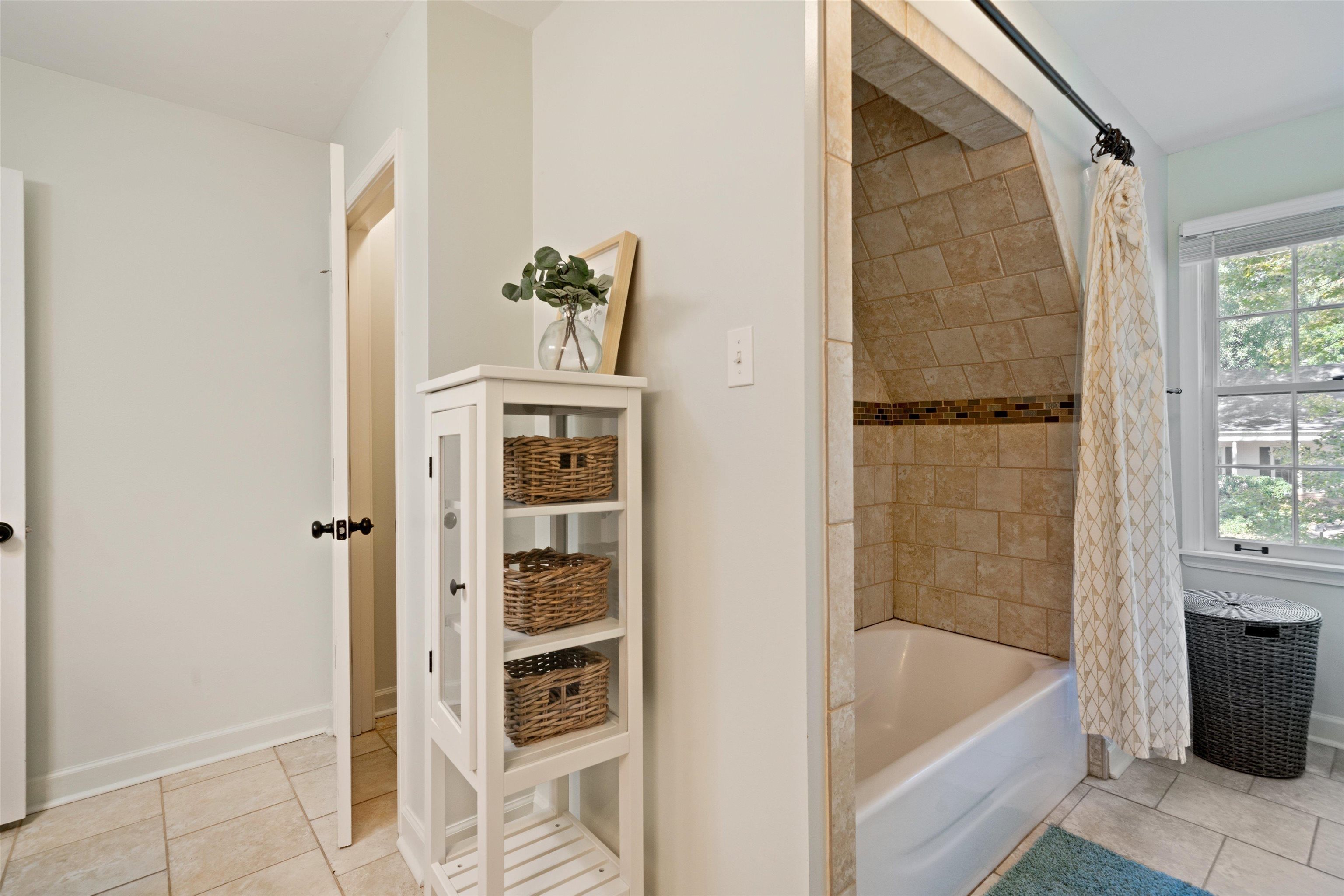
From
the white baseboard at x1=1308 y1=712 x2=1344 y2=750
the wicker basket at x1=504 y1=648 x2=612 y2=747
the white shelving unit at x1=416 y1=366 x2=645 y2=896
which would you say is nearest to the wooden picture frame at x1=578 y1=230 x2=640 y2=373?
the white shelving unit at x1=416 y1=366 x2=645 y2=896

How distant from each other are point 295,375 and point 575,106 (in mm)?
1647

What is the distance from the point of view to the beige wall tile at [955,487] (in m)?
2.56

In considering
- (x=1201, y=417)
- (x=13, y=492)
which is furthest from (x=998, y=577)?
(x=13, y=492)

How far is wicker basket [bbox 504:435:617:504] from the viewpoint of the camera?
1353mm

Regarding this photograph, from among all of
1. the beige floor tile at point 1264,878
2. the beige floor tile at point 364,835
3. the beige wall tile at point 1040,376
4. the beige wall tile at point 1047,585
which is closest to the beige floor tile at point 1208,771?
the beige floor tile at point 1264,878

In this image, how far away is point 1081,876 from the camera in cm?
173

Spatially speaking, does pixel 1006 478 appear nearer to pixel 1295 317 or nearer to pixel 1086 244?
pixel 1086 244

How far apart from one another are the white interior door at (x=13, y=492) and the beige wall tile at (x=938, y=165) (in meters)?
2.79

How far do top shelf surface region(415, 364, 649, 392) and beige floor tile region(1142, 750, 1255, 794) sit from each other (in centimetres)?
226

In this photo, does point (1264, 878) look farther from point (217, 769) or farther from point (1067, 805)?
point (217, 769)

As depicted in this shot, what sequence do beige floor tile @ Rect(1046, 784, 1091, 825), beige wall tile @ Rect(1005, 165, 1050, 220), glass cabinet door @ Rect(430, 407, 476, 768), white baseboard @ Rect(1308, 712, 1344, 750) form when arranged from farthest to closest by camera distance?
white baseboard @ Rect(1308, 712, 1344, 750)
beige floor tile @ Rect(1046, 784, 1091, 825)
beige wall tile @ Rect(1005, 165, 1050, 220)
glass cabinet door @ Rect(430, 407, 476, 768)

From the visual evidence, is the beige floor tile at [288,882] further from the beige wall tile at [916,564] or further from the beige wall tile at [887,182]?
the beige wall tile at [887,182]

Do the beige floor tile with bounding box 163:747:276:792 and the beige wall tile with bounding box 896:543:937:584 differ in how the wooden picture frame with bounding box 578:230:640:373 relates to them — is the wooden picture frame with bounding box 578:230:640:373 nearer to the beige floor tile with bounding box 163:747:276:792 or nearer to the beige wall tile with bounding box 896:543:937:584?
the beige wall tile with bounding box 896:543:937:584

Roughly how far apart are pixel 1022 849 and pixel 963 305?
1.70m
